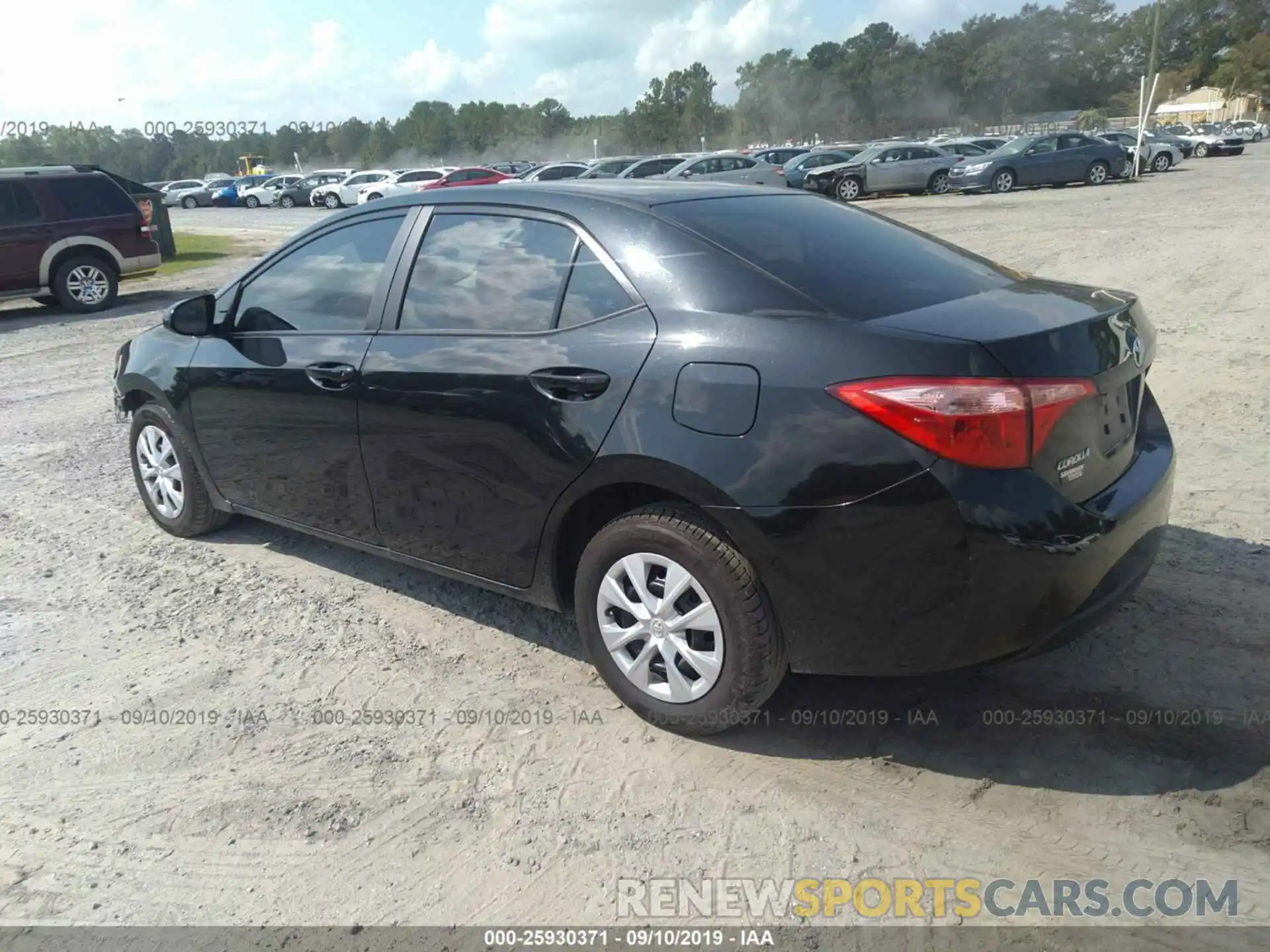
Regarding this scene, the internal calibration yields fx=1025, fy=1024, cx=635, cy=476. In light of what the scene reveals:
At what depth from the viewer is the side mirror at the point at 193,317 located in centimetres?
462

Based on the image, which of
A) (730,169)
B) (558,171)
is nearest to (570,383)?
(730,169)

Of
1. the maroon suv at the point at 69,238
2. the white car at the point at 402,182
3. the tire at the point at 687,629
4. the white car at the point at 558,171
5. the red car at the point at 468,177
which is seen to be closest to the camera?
the tire at the point at 687,629

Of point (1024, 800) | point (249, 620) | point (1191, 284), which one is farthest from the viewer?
point (1191, 284)

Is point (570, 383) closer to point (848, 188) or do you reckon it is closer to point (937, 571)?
point (937, 571)

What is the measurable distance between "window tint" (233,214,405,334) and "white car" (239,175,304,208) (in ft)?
167

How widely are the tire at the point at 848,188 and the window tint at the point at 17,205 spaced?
2133 centimetres

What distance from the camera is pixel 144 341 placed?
17.0 ft

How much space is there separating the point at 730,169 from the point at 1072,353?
27.2m

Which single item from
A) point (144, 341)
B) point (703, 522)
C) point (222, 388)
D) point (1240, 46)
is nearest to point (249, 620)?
point (222, 388)

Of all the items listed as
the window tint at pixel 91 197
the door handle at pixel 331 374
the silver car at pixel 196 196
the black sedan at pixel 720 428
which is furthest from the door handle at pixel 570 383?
the silver car at pixel 196 196

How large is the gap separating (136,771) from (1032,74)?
101536mm

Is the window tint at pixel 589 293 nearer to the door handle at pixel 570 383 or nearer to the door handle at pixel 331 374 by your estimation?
the door handle at pixel 570 383

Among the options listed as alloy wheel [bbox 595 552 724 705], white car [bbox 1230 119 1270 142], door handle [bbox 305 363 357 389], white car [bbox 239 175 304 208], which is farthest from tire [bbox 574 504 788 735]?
white car [bbox 1230 119 1270 142]

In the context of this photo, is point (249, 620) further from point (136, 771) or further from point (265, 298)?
point (265, 298)
